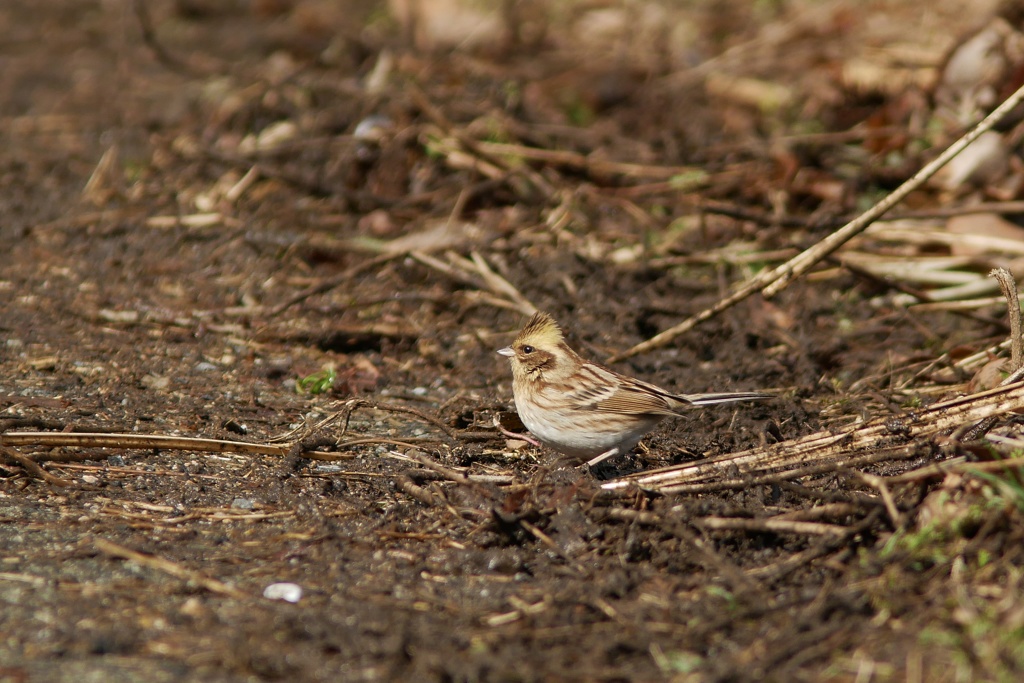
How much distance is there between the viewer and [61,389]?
524 centimetres

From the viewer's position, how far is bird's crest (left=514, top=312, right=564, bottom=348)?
509 cm

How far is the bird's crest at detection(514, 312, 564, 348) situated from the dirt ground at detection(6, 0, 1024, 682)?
1.35ft

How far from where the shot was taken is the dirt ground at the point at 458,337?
10.3 feet

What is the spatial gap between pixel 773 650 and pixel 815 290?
423cm

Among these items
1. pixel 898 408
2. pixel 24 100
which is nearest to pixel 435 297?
pixel 898 408

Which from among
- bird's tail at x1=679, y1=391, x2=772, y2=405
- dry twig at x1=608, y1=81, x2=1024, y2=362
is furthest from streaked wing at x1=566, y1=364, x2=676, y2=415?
dry twig at x1=608, y1=81, x2=1024, y2=362

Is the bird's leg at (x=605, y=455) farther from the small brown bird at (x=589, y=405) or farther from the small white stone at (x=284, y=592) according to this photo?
the small white stone at (x=284, y=592)

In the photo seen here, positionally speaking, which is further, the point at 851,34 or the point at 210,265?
the point at 851,34

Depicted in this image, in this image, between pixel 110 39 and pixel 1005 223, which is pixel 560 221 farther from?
pixel 110 39

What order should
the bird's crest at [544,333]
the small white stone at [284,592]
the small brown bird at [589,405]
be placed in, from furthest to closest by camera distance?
the bird's crest at [544,333] → the small brown bird at [589,405] → the small white stone at [284,592]

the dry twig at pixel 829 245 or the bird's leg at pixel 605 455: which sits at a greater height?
the dry twig at pixel 829 245

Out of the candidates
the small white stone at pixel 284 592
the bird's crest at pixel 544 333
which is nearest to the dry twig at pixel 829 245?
the bird's crest at pixel 544 333

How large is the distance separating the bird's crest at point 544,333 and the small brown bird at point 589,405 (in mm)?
56

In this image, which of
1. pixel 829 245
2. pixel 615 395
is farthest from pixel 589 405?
pixel 829 245
